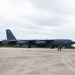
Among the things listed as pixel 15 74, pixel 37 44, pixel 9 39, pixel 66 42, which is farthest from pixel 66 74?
pixel 9 39

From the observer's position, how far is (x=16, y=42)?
285ft

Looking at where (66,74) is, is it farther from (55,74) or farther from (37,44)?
(37,44)

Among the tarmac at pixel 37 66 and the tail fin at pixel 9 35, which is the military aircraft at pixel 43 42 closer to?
the tail fin at pixel 9 35

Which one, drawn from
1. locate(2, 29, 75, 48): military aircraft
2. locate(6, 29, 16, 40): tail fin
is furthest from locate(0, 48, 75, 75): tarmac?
locate(6, 29, 16, 40): tail fin

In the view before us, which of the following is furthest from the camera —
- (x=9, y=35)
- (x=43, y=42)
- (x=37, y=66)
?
(x=9, y=35)

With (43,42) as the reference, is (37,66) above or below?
below

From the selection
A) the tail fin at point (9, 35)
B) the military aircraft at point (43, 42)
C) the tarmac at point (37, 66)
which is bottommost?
the tarmac at point (37, 66)

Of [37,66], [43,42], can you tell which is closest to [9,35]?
[43,42]

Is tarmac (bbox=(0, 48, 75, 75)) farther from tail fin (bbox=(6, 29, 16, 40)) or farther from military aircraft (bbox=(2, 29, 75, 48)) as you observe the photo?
tail fin (bbox=(6, 29, 16, 40))

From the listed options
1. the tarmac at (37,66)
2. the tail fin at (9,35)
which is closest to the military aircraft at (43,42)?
the tail fin at (9,35)

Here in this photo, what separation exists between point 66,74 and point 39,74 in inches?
47.4

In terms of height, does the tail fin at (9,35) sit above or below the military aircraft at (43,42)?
above

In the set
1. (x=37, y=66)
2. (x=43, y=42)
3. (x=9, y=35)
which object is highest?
(x=9, y=35)

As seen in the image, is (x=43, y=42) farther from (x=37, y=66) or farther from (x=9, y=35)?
(x=37, y=66)
